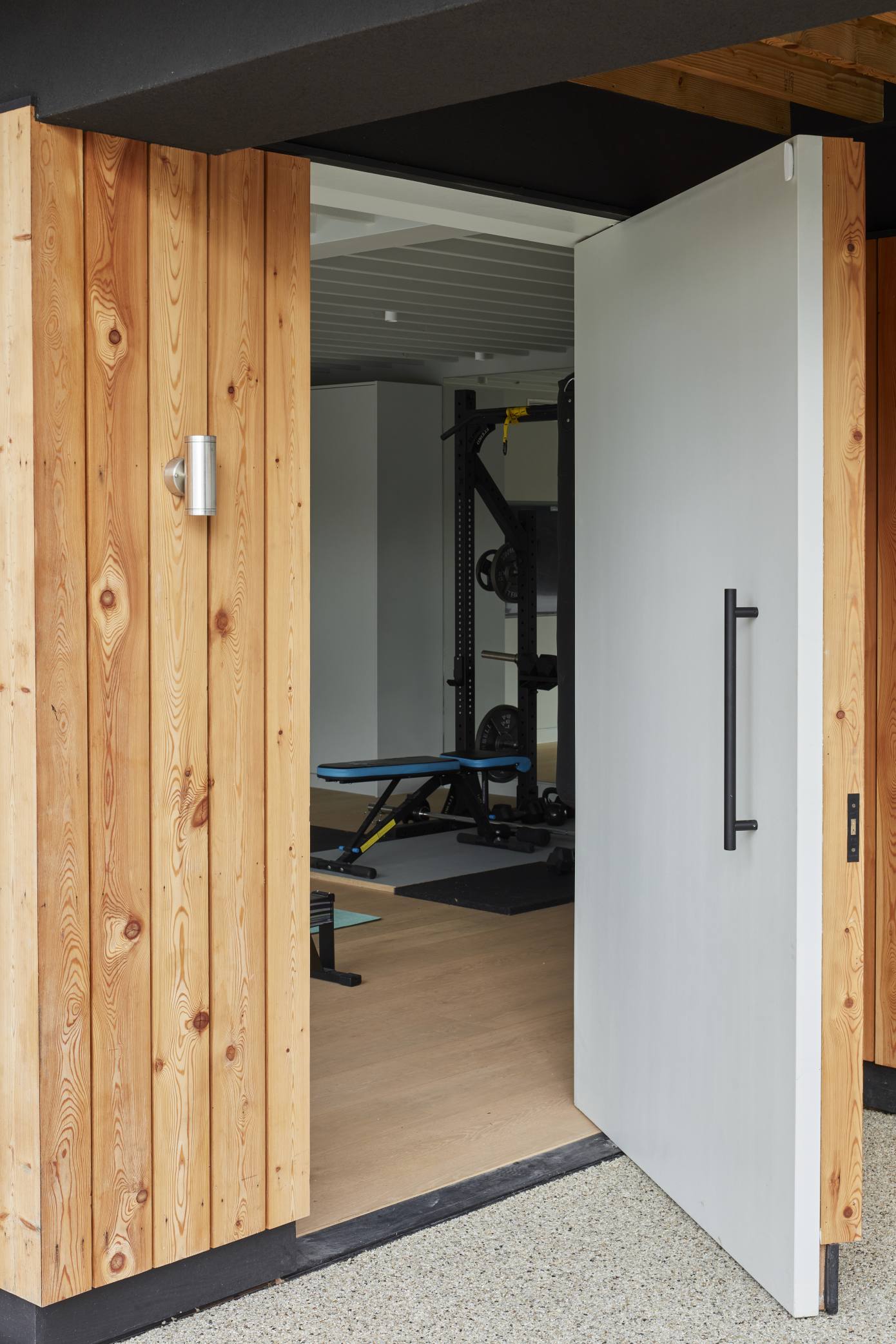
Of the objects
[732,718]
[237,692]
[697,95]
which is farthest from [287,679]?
[697,95]

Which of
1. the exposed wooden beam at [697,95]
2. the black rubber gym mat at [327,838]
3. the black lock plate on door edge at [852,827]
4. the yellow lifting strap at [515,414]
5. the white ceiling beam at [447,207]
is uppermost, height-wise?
the exposed wooden beam at [697,95]

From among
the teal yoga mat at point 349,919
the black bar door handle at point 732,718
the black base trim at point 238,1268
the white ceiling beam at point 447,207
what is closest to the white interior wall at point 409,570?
the teal yoga mat at point 349,919

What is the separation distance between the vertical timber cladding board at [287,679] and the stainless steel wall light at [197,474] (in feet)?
0.68

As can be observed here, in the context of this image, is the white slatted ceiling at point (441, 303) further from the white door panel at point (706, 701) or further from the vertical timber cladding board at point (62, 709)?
the vertical timber cladding board at point (62, 709)

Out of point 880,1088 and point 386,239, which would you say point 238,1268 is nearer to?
point 880,1088

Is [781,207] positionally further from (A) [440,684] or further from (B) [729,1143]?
(A) [440,684]

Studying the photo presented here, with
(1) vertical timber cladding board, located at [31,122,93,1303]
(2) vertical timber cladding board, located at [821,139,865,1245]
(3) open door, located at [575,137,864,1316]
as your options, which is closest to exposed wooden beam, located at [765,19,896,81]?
(3) open door, located at [575,137,864,1316]

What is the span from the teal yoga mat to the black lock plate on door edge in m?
3.26

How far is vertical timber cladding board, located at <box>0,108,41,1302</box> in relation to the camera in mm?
2412

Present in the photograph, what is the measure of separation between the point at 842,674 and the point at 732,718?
23 centimetres

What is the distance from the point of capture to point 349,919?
229 inches

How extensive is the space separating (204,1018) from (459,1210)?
87cm

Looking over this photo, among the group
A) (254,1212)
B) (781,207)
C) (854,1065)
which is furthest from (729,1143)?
→ (781,207)

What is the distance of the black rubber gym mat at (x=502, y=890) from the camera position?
6.07 metres
